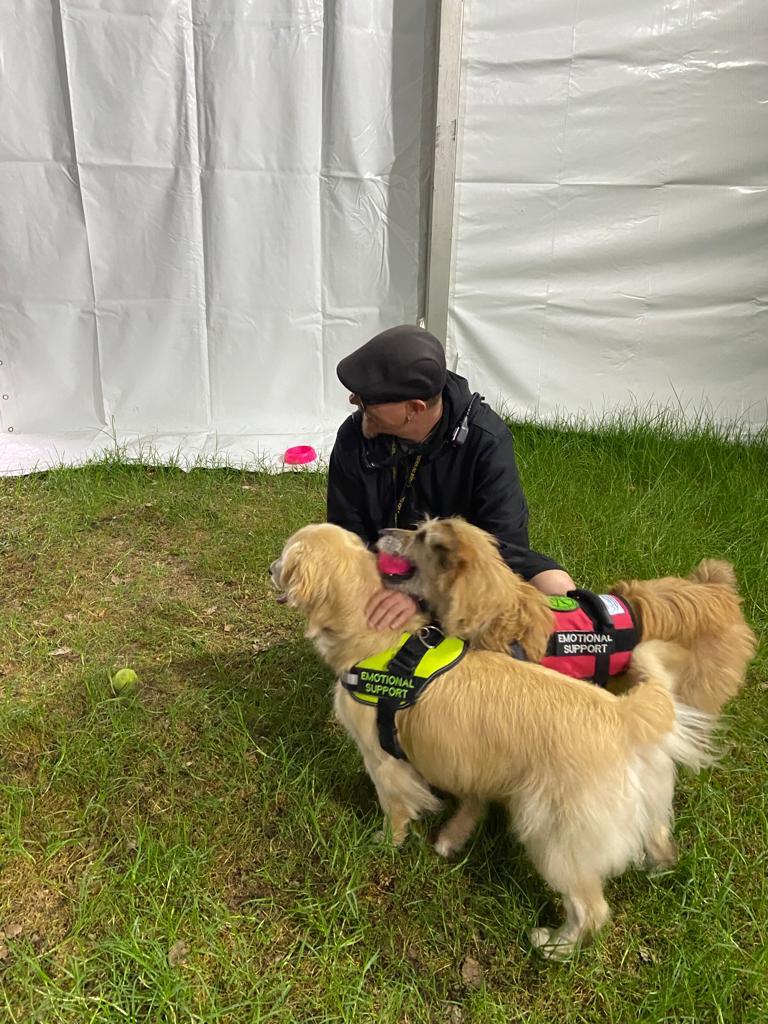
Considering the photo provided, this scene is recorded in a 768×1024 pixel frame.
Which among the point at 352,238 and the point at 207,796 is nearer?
the point at 207,796

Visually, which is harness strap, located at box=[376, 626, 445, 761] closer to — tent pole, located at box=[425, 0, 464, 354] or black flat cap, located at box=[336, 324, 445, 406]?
black flat cap, located at box=[336, 324, 445, 406]

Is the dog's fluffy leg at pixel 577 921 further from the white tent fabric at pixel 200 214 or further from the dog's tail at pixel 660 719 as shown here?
the white tent fabric at pixel 200 214

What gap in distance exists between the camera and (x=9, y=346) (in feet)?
16.6

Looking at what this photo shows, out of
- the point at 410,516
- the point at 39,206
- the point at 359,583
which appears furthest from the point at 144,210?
the point at 359,583

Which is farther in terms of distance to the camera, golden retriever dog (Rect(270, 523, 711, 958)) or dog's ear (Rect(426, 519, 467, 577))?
dog's ear (Rect(426, 519, 467, 577))

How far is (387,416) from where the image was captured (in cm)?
246

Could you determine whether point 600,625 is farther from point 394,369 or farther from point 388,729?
point 394,369

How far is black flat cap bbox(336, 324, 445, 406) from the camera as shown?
90.8 inches

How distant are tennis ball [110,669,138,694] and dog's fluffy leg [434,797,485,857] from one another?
145cm

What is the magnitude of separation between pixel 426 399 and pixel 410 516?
2.05 feet

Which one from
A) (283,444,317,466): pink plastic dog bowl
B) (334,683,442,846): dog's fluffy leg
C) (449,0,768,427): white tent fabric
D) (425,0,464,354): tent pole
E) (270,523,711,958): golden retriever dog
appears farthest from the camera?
(283,444,317,466): pink plastic dog bowl

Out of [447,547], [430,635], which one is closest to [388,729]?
[430,635]

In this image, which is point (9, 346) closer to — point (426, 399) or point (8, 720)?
point (8, 720)

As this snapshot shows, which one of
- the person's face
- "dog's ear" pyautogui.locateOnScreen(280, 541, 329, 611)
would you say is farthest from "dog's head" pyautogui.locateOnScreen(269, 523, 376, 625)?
the person's face
